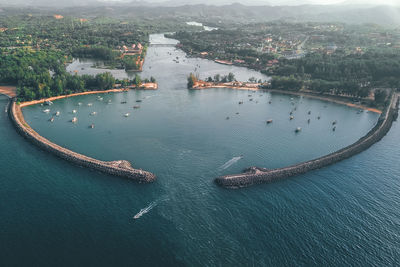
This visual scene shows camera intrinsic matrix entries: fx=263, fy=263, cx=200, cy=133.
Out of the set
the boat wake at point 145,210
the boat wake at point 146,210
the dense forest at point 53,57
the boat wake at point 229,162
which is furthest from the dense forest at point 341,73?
the boat wake at point 145,210

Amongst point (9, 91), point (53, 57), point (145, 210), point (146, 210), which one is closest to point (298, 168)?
point (146, 210)

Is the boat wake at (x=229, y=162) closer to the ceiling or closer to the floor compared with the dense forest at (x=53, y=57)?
closer to the floor

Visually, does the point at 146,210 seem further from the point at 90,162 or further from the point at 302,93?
the point at 302,93

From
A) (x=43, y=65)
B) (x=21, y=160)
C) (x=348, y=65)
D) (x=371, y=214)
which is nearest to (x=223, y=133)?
(x=371, y=214)

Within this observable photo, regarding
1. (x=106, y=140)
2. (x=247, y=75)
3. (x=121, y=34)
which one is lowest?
(x=106, y=140)

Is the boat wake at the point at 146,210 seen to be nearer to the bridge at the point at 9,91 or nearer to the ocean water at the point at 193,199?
the ocean water at the point at 193,199

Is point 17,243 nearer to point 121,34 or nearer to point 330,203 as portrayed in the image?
point 330,203

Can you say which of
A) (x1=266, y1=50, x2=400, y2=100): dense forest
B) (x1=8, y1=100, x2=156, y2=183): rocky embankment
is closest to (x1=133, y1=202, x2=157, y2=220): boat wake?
(x1=8, y1=100, x2=156, y2=183): rocky embankment
